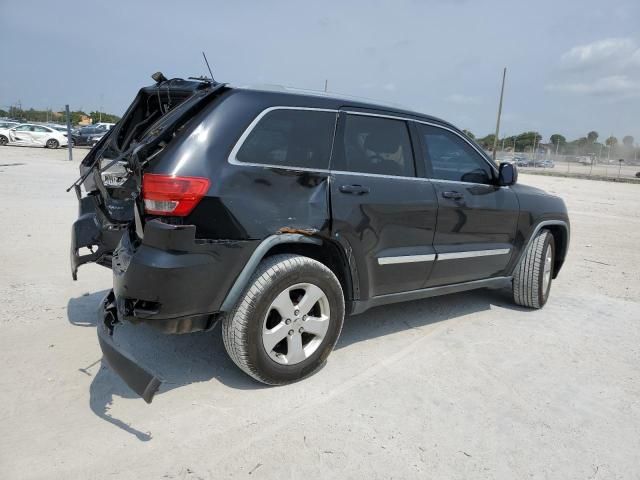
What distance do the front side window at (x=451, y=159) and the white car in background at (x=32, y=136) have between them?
2952cm

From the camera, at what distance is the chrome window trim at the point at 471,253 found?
156 inches

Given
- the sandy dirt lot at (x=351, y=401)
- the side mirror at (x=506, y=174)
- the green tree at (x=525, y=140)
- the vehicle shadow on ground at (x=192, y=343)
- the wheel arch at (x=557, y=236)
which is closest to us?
the sandy dirt lot at (x=351, y=401)

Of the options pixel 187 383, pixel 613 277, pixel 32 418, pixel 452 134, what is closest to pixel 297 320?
pixel 187 383

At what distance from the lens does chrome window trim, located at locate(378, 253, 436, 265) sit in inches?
139

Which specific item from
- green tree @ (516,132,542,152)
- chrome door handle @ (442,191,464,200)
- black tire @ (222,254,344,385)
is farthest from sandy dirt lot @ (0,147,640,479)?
green tree @ (516,132,542,152)

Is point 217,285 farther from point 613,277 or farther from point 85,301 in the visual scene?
point 613,277

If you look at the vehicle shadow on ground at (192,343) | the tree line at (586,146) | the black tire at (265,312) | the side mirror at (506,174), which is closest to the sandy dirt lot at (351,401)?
the vehicle shadow on ground at (192,343)

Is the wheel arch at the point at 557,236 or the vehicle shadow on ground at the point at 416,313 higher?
the wheel arch at the point at 557,236

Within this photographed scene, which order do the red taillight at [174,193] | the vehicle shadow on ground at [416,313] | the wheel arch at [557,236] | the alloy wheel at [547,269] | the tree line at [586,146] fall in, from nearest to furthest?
the red taillight at [174,193] → the vehicle shadow on ground at [416,313] → the wheel arch at [557,236] → the alloy wheel at [547,269] → the tree line at [586,146]

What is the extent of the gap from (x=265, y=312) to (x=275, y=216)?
0.56 metres

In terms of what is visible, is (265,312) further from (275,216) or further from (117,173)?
(117,173)

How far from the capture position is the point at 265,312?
295 centimetres

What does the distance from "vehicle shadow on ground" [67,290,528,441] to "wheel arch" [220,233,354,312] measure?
640 millimetres

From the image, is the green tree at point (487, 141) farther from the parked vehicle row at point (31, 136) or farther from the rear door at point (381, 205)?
the rear door at point (381, 205)
